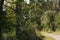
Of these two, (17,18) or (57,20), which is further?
(57,20)

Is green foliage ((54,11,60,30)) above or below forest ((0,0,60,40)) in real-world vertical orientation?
below

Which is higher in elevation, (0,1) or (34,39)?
(0,1)

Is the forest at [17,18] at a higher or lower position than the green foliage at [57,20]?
higher

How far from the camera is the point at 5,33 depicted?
15.4 m

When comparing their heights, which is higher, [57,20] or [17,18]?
[17,18]

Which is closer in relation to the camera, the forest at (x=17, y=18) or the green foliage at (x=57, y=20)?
the forest at (x=17, y=18)

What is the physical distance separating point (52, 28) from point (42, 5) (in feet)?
52.3

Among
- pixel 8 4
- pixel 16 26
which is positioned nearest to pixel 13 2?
pixel 8 4

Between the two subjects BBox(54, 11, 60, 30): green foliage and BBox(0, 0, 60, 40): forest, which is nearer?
BBox(0, 0, 60, 40): forest

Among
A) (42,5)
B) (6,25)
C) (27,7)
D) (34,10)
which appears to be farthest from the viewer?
(42,5)

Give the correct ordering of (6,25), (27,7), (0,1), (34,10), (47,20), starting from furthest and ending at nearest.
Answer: (47,20) → (34,10) → (27,7) → (6,25) → (0,1)

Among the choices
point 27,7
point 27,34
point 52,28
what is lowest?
point 52,28

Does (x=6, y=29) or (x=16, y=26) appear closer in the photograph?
(x=6, y=29)

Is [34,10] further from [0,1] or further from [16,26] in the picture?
[0,1]
